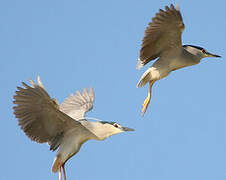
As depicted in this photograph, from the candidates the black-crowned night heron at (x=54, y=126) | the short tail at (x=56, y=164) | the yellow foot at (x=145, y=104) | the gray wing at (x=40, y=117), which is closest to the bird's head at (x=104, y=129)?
the black-crowned night heron at (x=54, y=126)

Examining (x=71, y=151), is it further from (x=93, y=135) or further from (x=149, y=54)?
(x=149, y=54)

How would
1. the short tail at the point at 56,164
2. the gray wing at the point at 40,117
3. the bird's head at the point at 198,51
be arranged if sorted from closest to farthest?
the gray wing at the point at 40,117, the short tail at the point at 56,164, the bird's head at the point at 198,51

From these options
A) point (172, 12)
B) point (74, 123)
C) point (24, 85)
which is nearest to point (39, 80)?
point (24, 85)

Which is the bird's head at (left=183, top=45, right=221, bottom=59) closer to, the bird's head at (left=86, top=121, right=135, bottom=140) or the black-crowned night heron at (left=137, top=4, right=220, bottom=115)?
the black-crowned night heron at (left=137, top=4, right=220, bottom=115)

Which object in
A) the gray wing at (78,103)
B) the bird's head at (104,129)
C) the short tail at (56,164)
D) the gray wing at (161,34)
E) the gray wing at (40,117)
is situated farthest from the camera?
the gray wing at (78,103)

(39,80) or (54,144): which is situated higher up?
(39,80)

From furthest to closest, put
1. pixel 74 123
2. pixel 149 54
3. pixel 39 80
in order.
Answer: pixel 149 54, pixel 74 123, pixel 39 80

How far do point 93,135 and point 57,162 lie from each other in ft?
2.40

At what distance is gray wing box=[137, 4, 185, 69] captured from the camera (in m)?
9.77

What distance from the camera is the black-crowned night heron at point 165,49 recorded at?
9.83 metres

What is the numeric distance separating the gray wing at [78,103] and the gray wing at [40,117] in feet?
4.89

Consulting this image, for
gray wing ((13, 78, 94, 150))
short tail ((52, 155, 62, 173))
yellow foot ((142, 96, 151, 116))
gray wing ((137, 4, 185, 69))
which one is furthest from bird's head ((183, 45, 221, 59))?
short tail ((52, 155, 62, 173))

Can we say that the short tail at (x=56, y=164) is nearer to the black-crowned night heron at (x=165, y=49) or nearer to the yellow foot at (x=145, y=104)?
the black-crowned night heron at (x=165, y=49)

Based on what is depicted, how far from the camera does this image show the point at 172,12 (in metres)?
9.72
